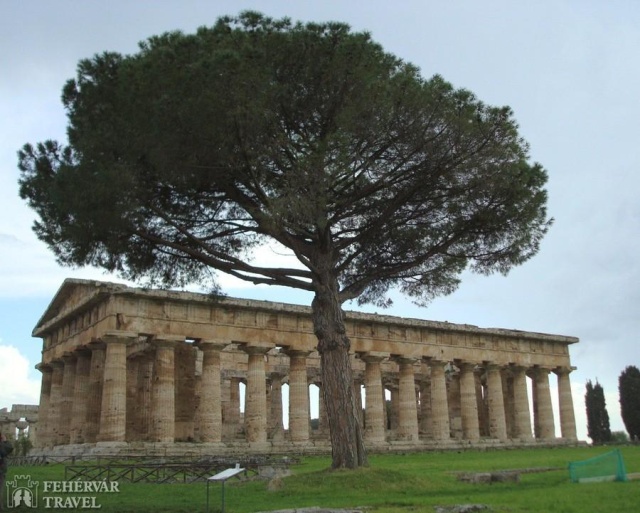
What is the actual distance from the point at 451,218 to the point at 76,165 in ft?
29.3

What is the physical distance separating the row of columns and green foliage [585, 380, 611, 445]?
11973 millimetres

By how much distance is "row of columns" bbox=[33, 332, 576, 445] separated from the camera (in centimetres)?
2717

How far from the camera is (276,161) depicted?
1608 cm

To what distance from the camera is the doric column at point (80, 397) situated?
28.8 meters

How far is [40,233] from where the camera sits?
1811 cm

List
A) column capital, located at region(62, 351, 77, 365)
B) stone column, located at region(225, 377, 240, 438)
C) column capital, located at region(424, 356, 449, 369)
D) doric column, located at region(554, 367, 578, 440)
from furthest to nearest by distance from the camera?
doric column, located at region(554, 367, 578, 440) < column capital, located at region(424, 356, 449, 369) < stone column, located at region(225, 377, 240, 438) < column capital, located at region(62, 351, 77, 365)

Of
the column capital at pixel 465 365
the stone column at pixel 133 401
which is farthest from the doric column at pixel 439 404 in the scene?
the stone column at pixel 133 401

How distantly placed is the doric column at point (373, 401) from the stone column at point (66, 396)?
503 inches

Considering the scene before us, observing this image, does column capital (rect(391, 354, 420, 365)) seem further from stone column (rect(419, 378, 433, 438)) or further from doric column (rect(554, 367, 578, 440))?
doric column (rect(554, 367, 578, 440))

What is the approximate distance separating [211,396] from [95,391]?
4.87m

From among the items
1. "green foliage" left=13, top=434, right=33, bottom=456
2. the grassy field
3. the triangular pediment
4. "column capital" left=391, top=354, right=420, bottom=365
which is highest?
the triangular pediment

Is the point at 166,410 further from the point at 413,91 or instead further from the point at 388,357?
the point at 413,91

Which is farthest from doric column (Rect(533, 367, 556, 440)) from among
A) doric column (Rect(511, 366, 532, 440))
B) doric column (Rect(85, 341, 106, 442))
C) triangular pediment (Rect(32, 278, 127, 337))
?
triangular pediment (Rect(32, 278, 127, 337))

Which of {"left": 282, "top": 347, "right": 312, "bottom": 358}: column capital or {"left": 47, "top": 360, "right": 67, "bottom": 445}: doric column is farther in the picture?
{"left": 282, "top": 347, "right": 312, "bottom": 358}: column capital
